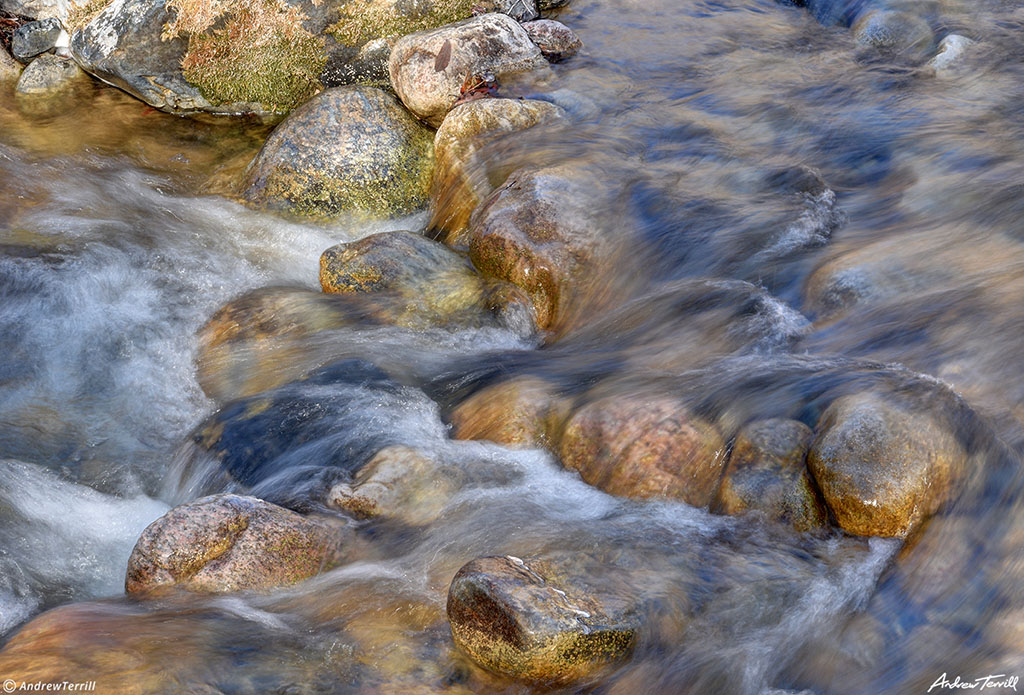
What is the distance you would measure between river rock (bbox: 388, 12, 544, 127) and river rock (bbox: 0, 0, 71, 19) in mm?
3574

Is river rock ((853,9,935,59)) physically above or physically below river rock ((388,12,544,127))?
above

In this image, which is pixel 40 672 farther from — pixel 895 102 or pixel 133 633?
pixel 895 102

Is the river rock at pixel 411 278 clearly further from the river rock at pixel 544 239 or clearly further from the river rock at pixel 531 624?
the river rock at pixel 531 624

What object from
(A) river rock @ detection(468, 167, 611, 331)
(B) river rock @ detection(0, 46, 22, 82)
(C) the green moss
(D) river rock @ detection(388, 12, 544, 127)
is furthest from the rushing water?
(C) the green moss

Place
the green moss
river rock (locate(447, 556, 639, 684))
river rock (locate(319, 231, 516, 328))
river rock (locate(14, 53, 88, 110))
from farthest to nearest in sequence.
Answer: river rock (locate(14, 53, 88, 110)), the green moss, river rock (locate(319, 231, 516, 328)), river rock (locate(447, 556, 639, 684))

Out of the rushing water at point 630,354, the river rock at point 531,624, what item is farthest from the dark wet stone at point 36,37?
the river rock at point 531,624

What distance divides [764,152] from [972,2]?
354 centimetres

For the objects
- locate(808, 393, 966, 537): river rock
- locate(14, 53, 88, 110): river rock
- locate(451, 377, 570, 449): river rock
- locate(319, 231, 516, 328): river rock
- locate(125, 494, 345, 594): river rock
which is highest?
locate(14, 53, 88, 110): river rock

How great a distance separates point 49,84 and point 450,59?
4069 millimetres

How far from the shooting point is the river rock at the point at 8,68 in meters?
9.32

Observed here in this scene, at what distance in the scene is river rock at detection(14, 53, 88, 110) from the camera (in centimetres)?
892

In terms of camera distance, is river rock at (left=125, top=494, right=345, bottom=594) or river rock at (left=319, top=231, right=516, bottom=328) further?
river rock at (left=319, top=231, right=516, bottom=328)

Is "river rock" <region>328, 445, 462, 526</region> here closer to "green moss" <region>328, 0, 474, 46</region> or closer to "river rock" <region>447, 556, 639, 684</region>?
"river rock" <region>447, 556, 639, 684</region>

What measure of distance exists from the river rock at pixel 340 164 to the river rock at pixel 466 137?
27 centimetres
